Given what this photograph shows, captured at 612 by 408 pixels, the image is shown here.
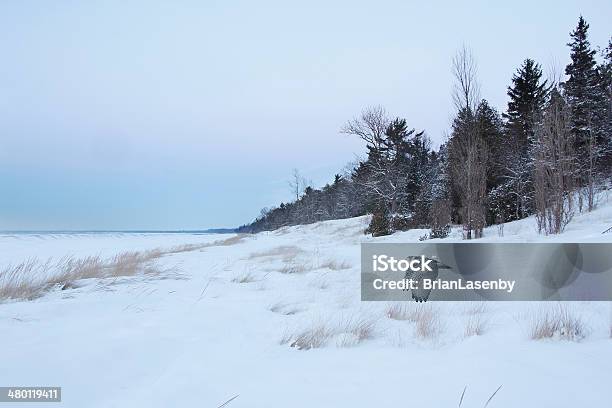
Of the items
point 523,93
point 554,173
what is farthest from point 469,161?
point 523,93

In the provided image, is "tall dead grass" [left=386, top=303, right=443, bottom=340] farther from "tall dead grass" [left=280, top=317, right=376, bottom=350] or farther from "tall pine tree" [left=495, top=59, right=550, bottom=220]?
"tall pine tree" [left=495, top=59, right=550, bottom=220]

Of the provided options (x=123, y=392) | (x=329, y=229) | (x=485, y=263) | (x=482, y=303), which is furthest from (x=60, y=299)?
(x=329, y=229)

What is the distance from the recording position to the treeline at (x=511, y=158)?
10.2 metres

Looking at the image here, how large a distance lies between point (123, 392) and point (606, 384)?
9.55 feet

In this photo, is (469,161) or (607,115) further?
(607,115)

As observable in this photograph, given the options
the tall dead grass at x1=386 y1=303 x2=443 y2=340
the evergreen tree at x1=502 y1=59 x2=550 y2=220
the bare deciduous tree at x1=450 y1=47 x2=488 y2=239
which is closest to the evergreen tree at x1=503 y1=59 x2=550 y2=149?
the evergreen tree at x1=502 y1=59 x2=550 y2=220

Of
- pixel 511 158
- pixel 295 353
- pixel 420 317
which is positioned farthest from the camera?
pixel 511 158

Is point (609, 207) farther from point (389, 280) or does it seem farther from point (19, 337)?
point (19, 337)

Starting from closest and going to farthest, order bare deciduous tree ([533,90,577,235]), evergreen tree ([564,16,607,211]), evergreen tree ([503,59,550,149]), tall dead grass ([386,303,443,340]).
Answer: tall dead grass ([386,303,443,340]) < bare deciduous tree ([533,90,577,235]) < evergreen tree ([564,16,607,211]) < evergreen tree ([503,59,550,149])

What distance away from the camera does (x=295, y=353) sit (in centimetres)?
290

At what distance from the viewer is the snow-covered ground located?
2105 millimetres

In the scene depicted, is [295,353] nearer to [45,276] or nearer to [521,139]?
[45,276]

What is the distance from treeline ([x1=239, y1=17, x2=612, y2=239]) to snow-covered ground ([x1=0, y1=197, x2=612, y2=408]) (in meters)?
7.87

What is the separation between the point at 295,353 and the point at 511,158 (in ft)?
69.7
